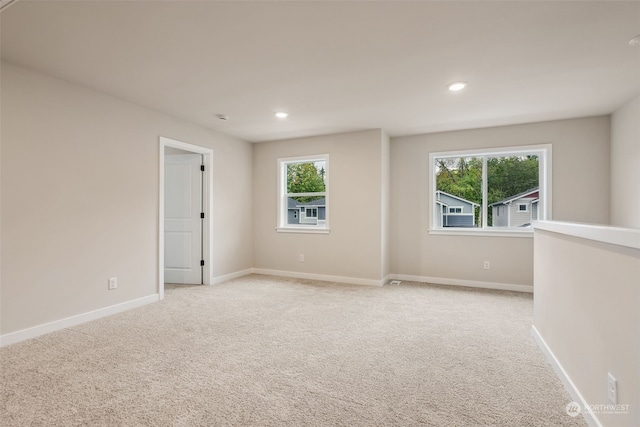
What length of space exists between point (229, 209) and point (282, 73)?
2.93 metres

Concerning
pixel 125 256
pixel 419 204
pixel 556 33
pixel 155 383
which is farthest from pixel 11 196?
pixel 419 204

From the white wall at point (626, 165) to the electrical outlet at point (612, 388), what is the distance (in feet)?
9.36

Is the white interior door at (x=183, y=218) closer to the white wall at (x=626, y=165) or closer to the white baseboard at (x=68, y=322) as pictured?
the white baseboard at (x=68, y=322)

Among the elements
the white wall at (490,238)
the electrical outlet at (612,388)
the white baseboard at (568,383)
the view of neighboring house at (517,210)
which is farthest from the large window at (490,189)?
the electrical outlet at (612,388)

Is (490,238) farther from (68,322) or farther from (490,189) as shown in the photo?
(68,322)

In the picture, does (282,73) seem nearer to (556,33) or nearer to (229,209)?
(556,33)

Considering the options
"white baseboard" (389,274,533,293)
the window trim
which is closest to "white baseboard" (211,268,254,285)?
"white baseboard" (389,274,533,293)

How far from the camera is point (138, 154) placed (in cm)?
382

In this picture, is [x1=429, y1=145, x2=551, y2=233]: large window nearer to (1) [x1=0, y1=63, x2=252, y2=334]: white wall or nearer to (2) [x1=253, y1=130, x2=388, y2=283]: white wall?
(2) [x1=253, y1=130, x2=388, y2=283]: white wall

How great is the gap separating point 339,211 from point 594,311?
3702 mm

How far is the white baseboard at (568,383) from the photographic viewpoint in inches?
65.2

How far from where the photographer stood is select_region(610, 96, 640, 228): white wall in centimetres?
342

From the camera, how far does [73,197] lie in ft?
10.4
